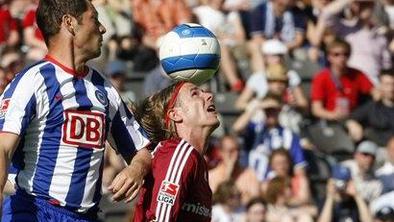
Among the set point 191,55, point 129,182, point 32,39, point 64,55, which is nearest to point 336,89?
point 32,39

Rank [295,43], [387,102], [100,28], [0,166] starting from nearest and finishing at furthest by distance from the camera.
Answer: [0,166] < [100,28] < [387,102] < [295,43]

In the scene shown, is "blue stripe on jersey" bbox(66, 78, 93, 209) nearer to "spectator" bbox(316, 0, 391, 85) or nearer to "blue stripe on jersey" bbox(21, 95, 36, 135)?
"blue stripe on jersey" bbox(21, 95, 36, 135)

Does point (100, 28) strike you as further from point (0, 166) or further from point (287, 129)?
point (287, 129)

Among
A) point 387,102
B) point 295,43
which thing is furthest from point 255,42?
point 387,102

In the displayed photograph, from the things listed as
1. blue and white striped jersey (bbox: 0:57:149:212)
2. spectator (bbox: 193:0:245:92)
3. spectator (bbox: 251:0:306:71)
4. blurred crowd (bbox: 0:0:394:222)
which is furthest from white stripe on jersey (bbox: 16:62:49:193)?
spectator (bbox: 251:0:306:71)

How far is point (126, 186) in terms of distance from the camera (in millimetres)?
6461

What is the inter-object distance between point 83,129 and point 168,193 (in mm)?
559

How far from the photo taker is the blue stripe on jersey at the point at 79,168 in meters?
6.68

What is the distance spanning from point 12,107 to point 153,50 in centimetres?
946

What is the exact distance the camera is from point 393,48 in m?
16.8

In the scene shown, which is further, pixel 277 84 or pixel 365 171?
pixel 277 84

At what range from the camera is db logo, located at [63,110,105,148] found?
666 centimetres

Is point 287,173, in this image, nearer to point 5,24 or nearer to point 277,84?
point 277,84

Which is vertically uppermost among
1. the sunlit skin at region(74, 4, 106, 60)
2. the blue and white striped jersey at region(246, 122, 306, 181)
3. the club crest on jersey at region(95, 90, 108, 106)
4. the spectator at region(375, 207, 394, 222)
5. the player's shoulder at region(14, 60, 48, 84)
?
the sunlit skin at region(74, 4, 106, 60)
